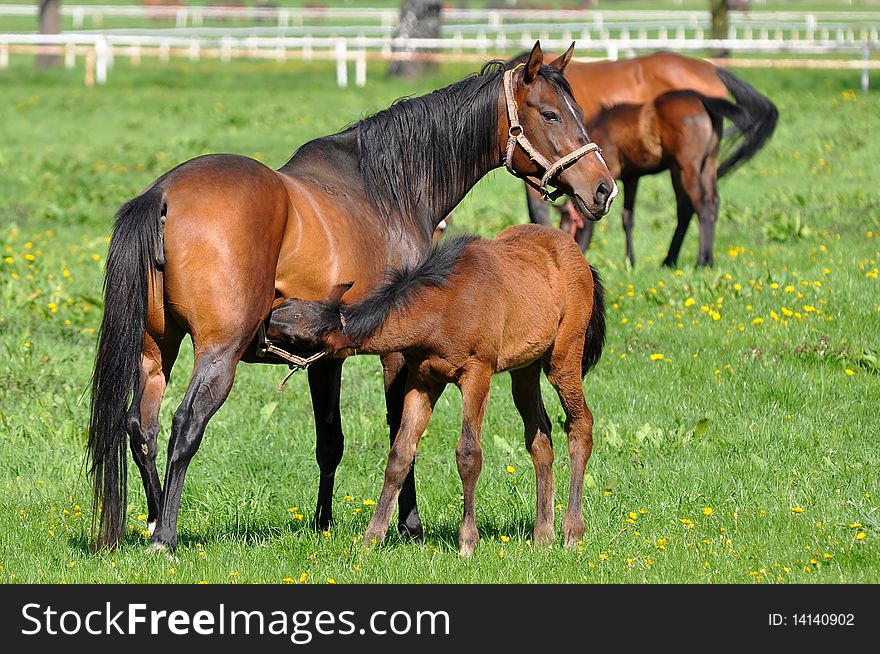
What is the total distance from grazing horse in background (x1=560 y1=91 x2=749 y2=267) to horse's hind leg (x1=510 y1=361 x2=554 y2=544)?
19.6 feet

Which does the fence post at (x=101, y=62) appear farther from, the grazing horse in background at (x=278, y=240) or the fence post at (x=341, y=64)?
the grazing horse in background at (x=278, y=240)

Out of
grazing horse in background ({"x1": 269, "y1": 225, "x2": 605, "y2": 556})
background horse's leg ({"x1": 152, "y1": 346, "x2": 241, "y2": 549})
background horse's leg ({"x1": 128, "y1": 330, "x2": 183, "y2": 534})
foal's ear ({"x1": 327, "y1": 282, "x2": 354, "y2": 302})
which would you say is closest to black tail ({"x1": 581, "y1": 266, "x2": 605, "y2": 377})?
grazing horse in background ({"x1": 269, "y1": 225, "x2": 605, "y2": 556})

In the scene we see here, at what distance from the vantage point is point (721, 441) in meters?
7.18

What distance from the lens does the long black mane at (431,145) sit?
6.18 m

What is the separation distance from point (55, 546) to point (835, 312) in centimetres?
595

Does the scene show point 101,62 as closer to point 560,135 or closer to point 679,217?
point 679,217

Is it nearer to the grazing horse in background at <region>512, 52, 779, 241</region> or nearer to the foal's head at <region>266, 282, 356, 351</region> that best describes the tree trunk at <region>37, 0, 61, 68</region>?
the grazing horse in background at <region>512, 52, 779, 241</region>

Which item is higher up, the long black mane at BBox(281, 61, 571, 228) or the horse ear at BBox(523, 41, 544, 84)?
the horse ear at BBox(523, 41, 544, 84)

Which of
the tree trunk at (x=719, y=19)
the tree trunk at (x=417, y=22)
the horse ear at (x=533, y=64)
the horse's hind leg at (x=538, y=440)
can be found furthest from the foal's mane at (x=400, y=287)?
the tree trunk at (x=417, y=22)

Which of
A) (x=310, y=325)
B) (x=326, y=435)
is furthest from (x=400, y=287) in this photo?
(x=326, y=435)

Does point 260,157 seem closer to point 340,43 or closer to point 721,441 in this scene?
point 340,43

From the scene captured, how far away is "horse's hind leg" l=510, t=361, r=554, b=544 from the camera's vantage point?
5.87m

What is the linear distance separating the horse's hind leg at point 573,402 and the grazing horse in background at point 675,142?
19.6 feet

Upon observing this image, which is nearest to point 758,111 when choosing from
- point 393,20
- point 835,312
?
point 835,312
